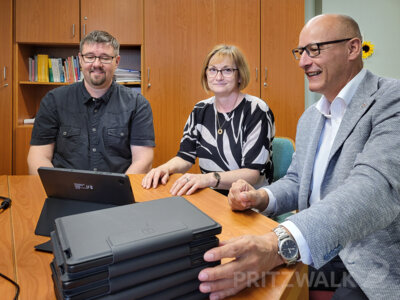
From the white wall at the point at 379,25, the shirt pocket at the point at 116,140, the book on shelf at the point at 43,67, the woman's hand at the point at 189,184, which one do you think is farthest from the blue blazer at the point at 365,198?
the white wall at the point at 379,25

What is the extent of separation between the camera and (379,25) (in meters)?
3.87

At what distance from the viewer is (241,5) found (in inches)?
135

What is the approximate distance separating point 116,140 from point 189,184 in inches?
41.5

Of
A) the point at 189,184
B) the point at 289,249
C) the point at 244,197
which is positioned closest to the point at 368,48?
the point at 189,184

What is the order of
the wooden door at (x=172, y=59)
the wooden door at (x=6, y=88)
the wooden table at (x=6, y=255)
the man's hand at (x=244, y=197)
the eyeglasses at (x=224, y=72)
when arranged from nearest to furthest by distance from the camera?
the wooden table at (x=6, y=255)
the man's hand at (x=244, y=197)
the eyeglasses at (x=224, y=72)
the wooden door at (x=6, y=88)
the wooden door at (x=172, y=59)

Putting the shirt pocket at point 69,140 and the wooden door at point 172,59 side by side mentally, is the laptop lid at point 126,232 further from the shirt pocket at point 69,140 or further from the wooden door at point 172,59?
the wooden door at point 172,59

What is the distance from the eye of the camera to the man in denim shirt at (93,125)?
2.20m

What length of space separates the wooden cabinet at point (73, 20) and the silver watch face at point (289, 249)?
3.10m

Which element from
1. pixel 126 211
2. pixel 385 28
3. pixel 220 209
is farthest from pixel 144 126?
pixel 385 28

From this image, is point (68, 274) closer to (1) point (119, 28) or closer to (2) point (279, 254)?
(2) point (279, 254)

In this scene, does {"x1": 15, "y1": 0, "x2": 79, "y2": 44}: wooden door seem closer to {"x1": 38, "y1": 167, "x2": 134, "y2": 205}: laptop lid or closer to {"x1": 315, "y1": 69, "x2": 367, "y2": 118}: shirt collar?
{"x1": 38, "y1": 167, "x2": 134, "y2": 205}: laptop lid

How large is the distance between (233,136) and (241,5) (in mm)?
2128

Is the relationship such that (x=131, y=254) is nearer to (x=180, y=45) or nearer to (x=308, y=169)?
(x=308, y=169)

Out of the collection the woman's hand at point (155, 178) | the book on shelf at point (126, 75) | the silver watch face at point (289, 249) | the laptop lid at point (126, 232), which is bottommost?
the silver watch face at point (289, 249)
